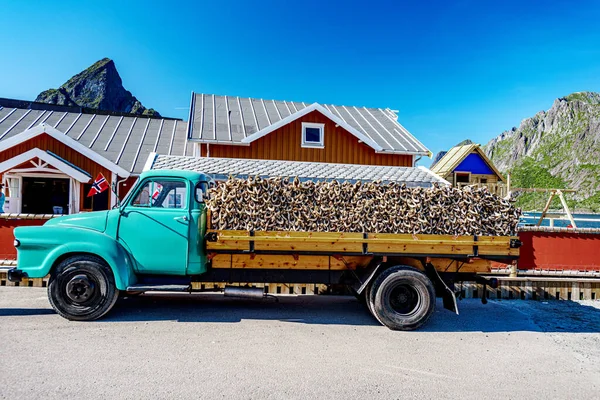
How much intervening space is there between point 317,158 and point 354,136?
6.68ft

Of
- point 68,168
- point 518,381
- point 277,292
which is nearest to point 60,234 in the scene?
point 277,292

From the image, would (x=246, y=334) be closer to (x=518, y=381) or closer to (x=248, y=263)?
(x=248, y=263)

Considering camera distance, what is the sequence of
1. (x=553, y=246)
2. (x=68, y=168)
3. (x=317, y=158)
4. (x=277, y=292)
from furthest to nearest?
(x=317, y=158) < (x=68, y=168) < (x=553, y=246) < (x=277, y=292)

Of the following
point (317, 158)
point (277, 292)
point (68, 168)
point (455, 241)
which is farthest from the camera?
point (317, 158)

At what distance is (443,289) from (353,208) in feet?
6.80

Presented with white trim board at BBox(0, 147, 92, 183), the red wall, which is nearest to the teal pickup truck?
the red wall

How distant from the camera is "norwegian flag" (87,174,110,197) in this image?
42.6 feet

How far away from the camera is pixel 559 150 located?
409 feet

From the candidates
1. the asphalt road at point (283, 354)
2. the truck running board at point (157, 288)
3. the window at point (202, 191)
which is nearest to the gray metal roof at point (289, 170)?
the window at point (202, 191)

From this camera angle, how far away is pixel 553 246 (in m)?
10.2

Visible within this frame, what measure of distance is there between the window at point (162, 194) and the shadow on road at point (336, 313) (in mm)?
1865

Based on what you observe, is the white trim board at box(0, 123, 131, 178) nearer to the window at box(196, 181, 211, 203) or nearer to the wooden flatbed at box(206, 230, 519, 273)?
the window at box(196, 181, 211, 203)

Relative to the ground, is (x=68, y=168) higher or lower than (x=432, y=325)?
higher

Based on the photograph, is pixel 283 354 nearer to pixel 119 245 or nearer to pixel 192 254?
pixel 192 254
